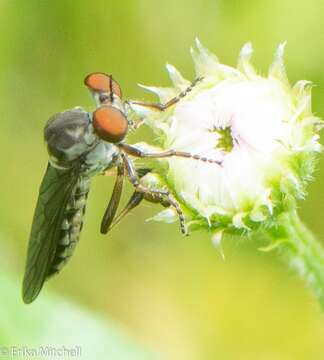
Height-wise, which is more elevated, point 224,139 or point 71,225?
point 224,139

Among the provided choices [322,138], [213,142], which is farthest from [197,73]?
[322,138]

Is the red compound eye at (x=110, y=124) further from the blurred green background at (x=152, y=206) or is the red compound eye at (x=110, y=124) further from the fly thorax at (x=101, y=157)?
the blurred green background at (x=152, y=206)

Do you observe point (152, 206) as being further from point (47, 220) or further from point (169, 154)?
point (169, 154)

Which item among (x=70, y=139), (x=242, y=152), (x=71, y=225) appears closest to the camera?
(x=242, y=152)

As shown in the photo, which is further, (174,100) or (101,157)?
(101,157)

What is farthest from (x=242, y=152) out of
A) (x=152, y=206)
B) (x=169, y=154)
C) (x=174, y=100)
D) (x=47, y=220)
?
(x=152, y=206)

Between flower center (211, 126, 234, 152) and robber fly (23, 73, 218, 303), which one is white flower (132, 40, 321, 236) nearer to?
flower center (211, 126, 234, 152)

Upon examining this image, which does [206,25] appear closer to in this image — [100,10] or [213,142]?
[100,10]
